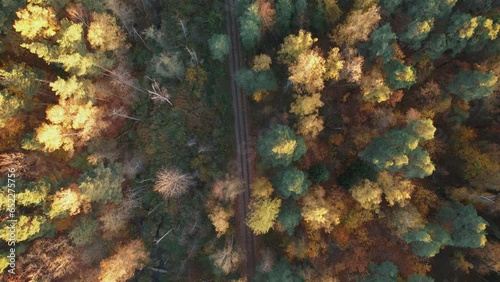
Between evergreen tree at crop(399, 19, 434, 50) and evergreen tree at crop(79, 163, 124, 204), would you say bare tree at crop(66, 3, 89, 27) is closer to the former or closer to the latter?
evergreen tree at crop(79, 163, 124, 204)

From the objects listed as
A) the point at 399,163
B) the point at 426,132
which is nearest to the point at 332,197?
the point at 399,163

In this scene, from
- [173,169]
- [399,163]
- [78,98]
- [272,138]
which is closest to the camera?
[399,163]

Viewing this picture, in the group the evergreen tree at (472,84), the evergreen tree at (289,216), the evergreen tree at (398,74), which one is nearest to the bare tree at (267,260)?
the evergreen tree at (289,216)

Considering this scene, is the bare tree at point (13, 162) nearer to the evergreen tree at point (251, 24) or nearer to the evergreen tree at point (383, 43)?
the evergreen tree at point (251, 24)

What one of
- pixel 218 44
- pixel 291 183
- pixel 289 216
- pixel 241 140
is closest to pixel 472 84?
pixel 291 183

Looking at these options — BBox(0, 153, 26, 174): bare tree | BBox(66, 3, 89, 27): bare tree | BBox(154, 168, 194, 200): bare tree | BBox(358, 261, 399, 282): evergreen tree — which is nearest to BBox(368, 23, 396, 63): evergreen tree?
BBox(358, 261, 399, 282): evergreen tree

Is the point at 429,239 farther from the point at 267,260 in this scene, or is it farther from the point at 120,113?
the point at 120,113

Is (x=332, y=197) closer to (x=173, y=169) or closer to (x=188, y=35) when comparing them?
(x=173, y=169)

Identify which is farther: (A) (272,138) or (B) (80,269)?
(B) (80,269)
